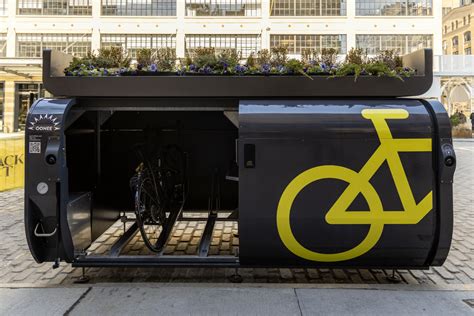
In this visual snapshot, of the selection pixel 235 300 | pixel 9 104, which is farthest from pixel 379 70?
pixel 9 104

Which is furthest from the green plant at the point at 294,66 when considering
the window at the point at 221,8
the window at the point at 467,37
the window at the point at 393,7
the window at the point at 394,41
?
the window at the point at 467,37

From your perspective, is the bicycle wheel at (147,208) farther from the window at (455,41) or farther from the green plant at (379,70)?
the window at (455,41)

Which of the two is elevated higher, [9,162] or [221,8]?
[221,8]

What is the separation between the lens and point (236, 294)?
4.56 meters

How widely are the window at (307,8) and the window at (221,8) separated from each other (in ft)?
6.35

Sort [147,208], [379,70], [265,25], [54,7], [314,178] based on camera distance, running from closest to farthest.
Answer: [314,178], [379,70], [147,208], [265,25], [54,7]

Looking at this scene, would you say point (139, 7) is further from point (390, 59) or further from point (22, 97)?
point (390, 59)

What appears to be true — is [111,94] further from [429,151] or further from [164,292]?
[429,151]

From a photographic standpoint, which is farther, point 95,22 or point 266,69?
point 95,22

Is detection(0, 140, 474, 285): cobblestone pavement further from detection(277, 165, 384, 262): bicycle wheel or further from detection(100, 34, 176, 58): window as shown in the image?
detection(100, 34, 176, 58): window

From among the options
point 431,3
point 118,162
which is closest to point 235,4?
point 431,3

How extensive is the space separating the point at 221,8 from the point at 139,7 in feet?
24.6

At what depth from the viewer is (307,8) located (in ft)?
124

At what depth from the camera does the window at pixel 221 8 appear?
1474 inches
